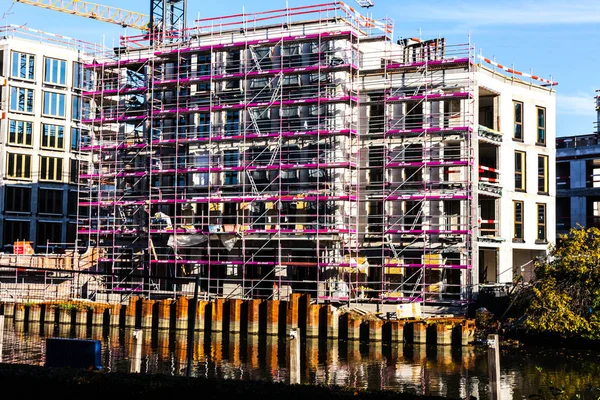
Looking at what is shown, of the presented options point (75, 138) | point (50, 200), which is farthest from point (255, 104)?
point (75, 138)

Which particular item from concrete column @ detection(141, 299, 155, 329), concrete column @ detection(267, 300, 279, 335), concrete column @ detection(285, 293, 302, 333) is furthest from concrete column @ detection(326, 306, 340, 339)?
concrete column @ detection(141, 299, 155, 329)

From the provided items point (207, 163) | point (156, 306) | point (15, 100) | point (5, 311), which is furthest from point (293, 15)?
point (15, 100)

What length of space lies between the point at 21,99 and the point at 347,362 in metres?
51.5

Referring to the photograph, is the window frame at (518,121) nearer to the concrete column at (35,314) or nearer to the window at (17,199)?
the concrete column at (35,314)

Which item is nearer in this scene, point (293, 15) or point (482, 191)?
point (482, 191)

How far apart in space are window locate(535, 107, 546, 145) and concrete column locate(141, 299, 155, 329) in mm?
28117

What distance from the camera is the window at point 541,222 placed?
59.1 meters

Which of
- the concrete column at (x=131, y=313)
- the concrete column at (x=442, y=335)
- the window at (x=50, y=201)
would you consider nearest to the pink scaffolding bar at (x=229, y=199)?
the concrete column at (x=131, y=313)

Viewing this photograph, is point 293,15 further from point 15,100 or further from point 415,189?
point 15,100

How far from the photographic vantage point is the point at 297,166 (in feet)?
176

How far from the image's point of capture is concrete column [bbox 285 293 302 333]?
4729 centimetres

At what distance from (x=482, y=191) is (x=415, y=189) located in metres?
4.04

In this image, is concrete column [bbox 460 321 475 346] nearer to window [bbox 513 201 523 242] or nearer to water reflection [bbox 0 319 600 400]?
water reflection [bbox 0 319 600 400]

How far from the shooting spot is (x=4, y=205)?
256 ft
